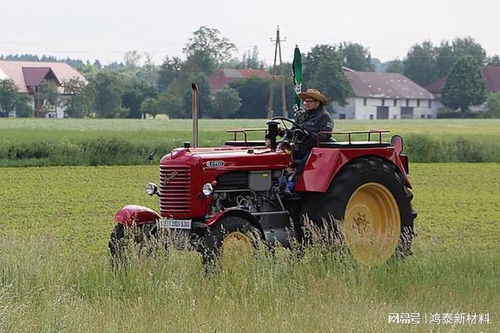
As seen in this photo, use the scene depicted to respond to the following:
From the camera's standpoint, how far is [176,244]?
9.47 metres

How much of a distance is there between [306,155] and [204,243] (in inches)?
73.8

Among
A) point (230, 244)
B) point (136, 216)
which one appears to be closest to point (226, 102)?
point (136, 216)

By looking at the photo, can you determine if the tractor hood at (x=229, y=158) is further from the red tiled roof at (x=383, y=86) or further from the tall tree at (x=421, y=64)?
the tall tree at (x=421, y=64)

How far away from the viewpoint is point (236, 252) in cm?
935

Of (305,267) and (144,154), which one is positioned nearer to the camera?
(305,267)

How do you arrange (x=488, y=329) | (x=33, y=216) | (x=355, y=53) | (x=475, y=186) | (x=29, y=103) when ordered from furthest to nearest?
1. (x=355, y=53)
2. (x=29, y=103)
3. (x=475, y=186)
4. (x=33, y=216)
5. (x=488, y=329)

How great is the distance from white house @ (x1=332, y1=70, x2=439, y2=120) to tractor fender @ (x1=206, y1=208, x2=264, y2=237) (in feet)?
237

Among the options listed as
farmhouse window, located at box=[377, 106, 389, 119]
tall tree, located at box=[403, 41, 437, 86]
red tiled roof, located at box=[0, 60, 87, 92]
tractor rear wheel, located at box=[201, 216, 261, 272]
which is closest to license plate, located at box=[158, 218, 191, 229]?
tractor rear wheel, located at box=[201, 216, 261, 272]

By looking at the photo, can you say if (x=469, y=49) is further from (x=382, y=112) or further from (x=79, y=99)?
(x=79, y=99)

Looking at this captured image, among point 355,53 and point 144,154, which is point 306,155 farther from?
point 355,53

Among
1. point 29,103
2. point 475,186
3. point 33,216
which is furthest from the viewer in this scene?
point 29,103

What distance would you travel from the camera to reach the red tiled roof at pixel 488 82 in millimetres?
94525

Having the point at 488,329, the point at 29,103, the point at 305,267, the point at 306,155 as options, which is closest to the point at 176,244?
the point at 305,267

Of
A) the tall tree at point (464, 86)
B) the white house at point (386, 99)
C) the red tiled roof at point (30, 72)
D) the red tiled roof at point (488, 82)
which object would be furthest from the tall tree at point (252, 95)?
the red tiled roof at point (488, 82)
